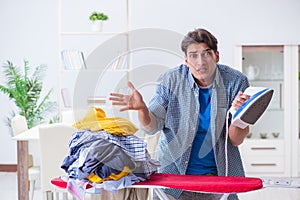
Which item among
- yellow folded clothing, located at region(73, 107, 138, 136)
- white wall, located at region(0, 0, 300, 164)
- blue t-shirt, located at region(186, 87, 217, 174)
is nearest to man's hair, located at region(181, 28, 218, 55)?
blue t-shirt, located at region(186, 87, 217, 174)

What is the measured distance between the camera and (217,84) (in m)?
2.50

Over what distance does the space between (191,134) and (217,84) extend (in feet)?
0.77

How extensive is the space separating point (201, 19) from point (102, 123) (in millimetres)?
4210

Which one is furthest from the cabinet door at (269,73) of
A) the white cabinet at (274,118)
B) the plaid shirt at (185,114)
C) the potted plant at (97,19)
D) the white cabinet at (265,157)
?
the plaid shirt at (185,114)

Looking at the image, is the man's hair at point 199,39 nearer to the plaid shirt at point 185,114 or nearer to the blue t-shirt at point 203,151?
the plaid shirt at point 185,114

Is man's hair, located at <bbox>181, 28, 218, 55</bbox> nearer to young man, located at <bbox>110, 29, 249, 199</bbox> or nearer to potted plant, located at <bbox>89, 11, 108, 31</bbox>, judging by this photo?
young man, located at <bbox>110, 29, 249, 199</bbox>

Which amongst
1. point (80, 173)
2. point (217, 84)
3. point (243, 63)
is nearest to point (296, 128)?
point (243, 63)

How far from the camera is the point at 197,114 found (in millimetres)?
2496

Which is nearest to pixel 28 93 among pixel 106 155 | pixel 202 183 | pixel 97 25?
pixel 97 25

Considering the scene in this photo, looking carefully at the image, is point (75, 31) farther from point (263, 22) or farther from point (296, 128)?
point (296, 128)

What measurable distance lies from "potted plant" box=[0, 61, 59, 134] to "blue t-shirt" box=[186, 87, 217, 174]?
3881 millimetres

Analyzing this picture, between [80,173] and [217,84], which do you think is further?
[217,84]

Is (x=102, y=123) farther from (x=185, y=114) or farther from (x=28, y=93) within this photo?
(x=28, y=93)

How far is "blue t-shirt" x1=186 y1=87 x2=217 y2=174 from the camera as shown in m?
2.49
